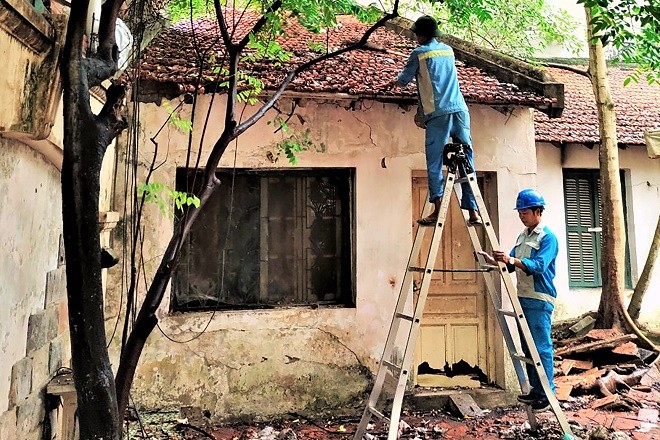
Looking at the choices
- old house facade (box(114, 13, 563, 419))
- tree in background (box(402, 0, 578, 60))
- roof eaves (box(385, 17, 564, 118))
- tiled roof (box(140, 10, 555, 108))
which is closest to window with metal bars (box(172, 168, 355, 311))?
old house facade (box(114, 13, 563, 419))

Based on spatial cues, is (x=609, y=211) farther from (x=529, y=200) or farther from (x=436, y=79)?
(x=436, y=79)

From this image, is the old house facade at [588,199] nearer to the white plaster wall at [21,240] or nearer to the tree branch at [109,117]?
the white plaster wall at [21,240]

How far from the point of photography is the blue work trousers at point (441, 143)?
3686 millimetres

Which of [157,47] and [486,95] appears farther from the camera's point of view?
[157,47]

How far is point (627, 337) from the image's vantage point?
6.30 meters

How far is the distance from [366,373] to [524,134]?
298 cm

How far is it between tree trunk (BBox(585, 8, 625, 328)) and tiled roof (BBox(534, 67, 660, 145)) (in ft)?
3.05

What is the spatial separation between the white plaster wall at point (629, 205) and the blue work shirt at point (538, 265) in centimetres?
451

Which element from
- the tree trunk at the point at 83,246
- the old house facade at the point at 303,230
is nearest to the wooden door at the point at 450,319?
the old house facade at the point at 303,230

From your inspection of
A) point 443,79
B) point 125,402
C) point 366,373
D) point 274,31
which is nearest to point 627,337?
point 366,373

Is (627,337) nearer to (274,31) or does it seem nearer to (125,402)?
(274,31)

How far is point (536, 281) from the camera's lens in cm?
397

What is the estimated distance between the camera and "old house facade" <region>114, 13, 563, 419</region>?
4.47 metres

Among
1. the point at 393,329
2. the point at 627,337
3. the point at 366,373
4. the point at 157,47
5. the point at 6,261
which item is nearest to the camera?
the point at 6,261
